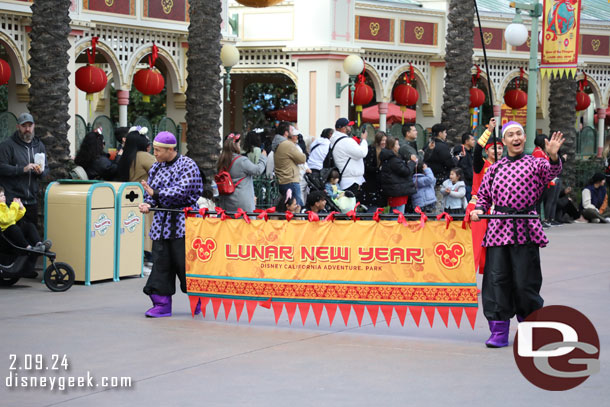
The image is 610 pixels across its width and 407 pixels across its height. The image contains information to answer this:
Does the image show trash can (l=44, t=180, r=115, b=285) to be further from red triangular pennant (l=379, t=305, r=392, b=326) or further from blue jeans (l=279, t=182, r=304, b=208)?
red triangular pennant (l=379, t=305, r=392, b=326)

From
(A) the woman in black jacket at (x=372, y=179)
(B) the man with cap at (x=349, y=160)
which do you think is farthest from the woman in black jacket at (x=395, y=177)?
(A) the woman in black jacket at (x=372, y=179)

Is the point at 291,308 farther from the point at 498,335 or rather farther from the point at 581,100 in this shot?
the point at 581,100

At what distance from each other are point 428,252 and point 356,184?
22.6 ft

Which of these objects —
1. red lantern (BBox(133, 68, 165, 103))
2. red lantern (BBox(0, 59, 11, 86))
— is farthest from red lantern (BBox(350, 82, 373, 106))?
red lantern (BBox(0, 59, 11, 86))

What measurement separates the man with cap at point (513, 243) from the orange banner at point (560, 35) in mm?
10127

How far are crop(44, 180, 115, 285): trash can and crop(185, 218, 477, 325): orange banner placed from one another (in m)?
2.39

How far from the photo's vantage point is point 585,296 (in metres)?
10.9

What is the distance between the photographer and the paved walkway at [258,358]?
6.33m

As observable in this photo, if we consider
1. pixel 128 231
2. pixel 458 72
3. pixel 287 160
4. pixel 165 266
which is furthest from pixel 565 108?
pixel 165 266

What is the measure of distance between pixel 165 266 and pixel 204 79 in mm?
7306

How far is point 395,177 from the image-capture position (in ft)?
48.9

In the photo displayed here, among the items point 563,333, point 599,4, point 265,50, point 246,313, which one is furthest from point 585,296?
point 599,4

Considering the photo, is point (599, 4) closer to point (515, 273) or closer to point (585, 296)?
point (585, 296)

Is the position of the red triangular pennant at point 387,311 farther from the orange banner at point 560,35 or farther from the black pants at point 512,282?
the orange banner at point 560,35
